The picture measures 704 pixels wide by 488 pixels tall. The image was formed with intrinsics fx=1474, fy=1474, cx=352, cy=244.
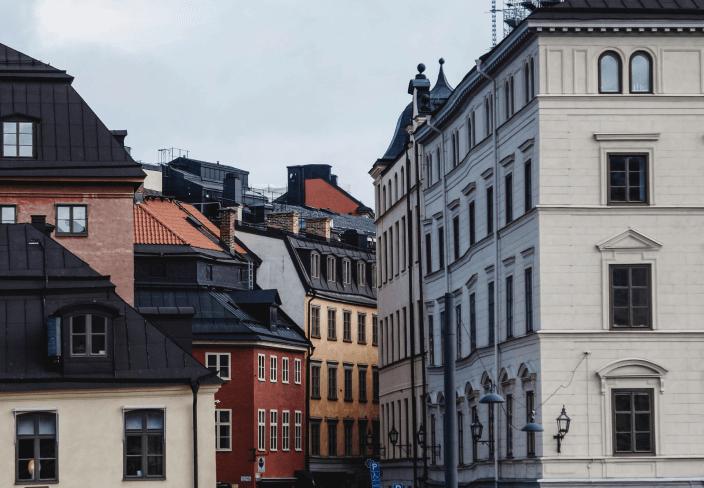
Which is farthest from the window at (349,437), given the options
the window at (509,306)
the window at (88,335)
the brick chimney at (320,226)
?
the window at (88,335)

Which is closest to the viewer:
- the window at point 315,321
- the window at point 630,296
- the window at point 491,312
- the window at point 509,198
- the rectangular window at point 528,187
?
the window at point 630,296

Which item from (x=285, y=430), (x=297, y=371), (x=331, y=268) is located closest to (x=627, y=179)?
(x=285, y=430)

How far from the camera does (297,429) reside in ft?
255

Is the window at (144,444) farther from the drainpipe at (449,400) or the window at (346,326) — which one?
the window at (346,326)

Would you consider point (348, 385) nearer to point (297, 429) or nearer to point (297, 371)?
point (297, 371)

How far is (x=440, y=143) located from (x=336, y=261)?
31.0 meters

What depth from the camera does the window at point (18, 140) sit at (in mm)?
51188

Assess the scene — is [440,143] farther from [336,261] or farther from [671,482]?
[336,261]

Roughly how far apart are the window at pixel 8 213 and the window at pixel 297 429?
2971 cm

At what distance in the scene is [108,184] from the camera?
5112 centimetres

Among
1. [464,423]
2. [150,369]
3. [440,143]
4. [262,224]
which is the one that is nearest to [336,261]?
[262,224]

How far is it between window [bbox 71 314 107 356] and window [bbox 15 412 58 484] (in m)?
2.11

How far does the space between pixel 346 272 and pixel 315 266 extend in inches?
160

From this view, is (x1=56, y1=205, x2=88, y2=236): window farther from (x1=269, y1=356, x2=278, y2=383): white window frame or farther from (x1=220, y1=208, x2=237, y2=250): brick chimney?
(x1=220, y1=208, x2=237, y2=250): brick chimney
